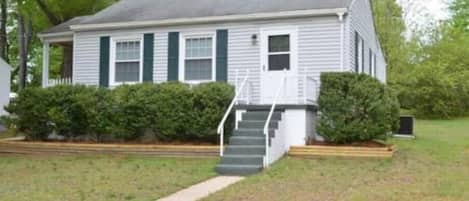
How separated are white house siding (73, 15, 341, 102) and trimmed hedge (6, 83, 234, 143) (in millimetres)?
1706

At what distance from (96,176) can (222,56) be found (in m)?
5.96

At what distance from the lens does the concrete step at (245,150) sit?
1073 centimetres

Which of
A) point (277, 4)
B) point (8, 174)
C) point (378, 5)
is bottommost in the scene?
point (8, 174)

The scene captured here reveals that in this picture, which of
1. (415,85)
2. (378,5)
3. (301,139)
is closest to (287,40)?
(301,139)

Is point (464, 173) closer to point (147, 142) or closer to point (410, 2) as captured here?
point (147, 142)

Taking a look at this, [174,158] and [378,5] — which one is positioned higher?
[378,5]

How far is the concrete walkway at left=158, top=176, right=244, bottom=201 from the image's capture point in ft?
24.2

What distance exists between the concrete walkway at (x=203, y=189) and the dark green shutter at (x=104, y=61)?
7.09 meters

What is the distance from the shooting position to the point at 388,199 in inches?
278

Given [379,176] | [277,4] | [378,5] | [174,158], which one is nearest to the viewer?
[379,176]

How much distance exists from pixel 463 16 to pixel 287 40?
32142 millimetres

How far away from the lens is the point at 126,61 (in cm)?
1539

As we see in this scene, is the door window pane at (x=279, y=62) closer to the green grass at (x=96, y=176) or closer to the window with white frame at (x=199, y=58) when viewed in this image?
the window with white frame at (x=199, y=58)

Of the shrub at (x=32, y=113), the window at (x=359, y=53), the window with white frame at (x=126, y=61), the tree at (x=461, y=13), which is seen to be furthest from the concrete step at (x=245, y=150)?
the tree at (x=461, y=13)
